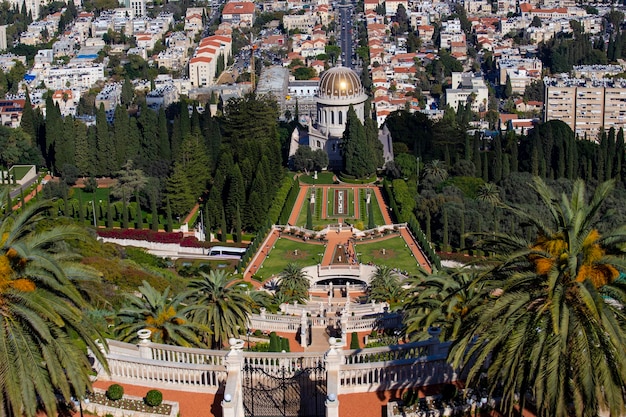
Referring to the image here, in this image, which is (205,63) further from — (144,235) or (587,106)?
(144,235)

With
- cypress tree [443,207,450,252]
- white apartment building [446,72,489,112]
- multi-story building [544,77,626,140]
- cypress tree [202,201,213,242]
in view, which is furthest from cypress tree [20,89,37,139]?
multi-story building [544,77,626,140]

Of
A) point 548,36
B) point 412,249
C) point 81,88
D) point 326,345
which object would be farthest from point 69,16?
point 326,345

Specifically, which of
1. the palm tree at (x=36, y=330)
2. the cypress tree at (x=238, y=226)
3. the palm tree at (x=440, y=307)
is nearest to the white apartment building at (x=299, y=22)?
the cypress tree at (x=238, y=226)

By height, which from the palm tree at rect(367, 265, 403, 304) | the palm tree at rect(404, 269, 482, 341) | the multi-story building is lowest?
the multi-story building

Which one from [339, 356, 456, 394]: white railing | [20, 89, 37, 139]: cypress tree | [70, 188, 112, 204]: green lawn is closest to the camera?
[339, 356, 456, 394]: white railing

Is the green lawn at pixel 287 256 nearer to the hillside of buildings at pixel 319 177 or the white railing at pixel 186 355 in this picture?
the hillside of buildings at pixel 319 177

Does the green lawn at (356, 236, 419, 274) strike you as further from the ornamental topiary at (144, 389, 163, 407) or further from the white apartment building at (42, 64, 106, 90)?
the white apartment building at (42, 64, 106, 90)

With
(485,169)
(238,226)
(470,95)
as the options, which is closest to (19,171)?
(238,226)
